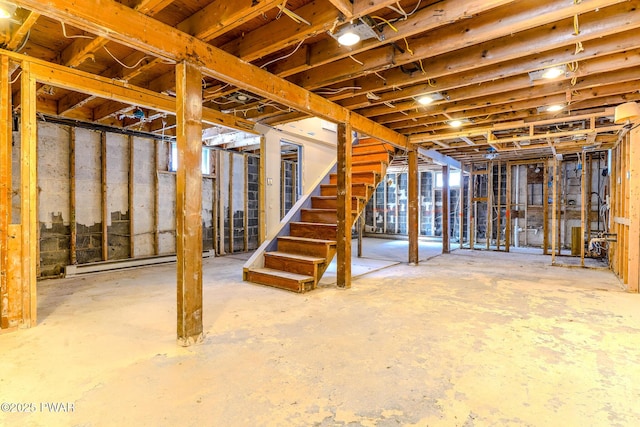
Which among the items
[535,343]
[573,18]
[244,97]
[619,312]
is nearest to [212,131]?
[244,97]

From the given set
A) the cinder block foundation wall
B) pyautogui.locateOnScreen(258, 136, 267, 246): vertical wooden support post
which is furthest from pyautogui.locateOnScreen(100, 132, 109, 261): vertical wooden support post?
pyautogui.locateOnScreen(258, 136, 267, 246): vertical wooden support post

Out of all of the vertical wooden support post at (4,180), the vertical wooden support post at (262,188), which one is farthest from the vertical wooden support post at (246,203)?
the vertical wooden support post at (4,180)

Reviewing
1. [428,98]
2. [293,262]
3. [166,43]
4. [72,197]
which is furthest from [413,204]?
[72,197]

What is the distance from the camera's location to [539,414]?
5.31ft

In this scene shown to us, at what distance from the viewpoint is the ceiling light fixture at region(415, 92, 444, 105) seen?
384cm

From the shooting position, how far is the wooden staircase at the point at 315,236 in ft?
13.6

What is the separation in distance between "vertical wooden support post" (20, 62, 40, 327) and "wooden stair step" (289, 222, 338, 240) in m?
3.06

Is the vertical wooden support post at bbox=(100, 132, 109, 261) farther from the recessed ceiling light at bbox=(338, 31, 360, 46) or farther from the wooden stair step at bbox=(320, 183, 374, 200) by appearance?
the recessed ceiling light at bbox=(338, 31, 360, 46)

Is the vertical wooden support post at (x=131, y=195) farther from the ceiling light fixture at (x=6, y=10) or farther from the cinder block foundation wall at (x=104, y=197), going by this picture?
the ceiling light fixture at (x=6, y=10)

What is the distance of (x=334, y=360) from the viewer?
219cm

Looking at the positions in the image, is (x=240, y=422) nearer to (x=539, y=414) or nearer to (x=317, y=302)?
(x=539, y=414)

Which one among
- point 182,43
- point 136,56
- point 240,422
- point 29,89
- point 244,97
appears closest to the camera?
point 240,422

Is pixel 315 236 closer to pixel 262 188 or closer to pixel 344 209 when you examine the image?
pixel 344 209

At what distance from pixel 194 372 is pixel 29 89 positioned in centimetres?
289
